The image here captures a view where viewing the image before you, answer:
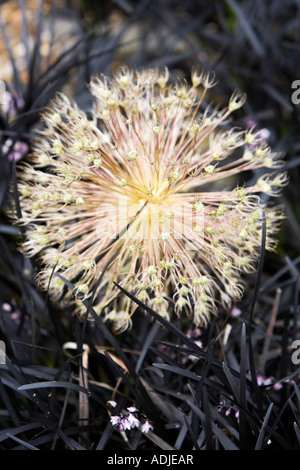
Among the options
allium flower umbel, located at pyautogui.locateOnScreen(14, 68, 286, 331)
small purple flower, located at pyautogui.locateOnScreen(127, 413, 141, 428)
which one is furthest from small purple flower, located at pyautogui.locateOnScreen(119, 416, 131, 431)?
allium flower umbel, located at pyautogui.locateOnScreen(14, 68, 286, 331)

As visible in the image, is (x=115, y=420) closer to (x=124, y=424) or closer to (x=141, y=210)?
(x=124, y=424)

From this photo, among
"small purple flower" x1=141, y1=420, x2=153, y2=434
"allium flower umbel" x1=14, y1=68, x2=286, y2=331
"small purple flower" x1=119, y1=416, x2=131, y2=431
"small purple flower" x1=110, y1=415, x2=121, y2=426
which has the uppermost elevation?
"allium flower umbel" x1=14, y1=68, x2=286, y2=331

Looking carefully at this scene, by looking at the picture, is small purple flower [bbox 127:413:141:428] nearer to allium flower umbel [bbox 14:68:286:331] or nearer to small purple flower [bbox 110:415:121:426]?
small purple flower [bbox 110:415:121:426]

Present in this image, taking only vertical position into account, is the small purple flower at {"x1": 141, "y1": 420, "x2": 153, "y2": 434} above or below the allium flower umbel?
below

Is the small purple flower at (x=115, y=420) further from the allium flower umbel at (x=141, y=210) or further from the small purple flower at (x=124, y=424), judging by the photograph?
the allium flower umbel at (x=141, y=210)

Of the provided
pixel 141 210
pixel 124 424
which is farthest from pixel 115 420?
pixel 141 210

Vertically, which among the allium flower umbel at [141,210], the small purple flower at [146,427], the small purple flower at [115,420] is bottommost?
the small purple flower at [146,427]

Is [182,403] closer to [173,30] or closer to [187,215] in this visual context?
[187,215]

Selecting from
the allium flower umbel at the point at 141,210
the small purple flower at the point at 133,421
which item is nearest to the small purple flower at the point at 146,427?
the small purple flower at the point at 133,421

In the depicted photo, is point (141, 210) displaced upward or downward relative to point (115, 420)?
upward

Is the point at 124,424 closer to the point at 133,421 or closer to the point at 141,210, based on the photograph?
the point at 133,421

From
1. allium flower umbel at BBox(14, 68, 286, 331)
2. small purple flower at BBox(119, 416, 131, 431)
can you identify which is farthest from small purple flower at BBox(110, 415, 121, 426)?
allium flower umbel at BBox(14, 68, 286, 331)
